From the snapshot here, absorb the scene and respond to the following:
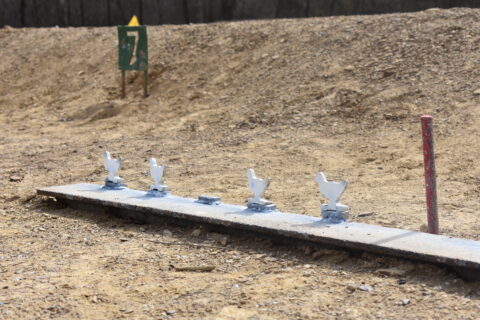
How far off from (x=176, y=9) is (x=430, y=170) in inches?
408

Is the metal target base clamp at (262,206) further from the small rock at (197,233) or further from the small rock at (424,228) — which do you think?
the small rock at (424,228)

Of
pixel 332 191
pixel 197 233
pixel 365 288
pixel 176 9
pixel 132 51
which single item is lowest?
pixel 365 288

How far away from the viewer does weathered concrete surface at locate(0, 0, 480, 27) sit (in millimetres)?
12719

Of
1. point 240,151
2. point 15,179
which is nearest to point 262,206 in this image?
point 240,151

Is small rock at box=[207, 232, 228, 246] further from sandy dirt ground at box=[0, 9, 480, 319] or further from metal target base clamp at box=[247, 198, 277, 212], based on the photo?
metal target base clamp at box=[247, 198, 277, 212]

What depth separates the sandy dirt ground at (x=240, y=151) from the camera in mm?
4406

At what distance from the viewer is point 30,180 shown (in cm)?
803

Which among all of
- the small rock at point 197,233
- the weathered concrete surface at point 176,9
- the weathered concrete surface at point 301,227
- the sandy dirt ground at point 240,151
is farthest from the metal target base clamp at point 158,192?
the weathered concrete surface at point 176,9

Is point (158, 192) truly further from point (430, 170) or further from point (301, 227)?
point (430, 170)

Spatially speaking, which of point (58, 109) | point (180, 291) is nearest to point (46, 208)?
point (180, 291)

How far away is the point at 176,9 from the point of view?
14.7 metres

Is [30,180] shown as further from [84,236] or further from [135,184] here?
[84,236]

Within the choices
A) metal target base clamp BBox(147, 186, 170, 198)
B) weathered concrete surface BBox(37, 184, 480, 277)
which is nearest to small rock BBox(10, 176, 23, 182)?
weathered concrete surface BBox(37, 184, 480, 277)

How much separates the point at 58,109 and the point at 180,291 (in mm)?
8214
